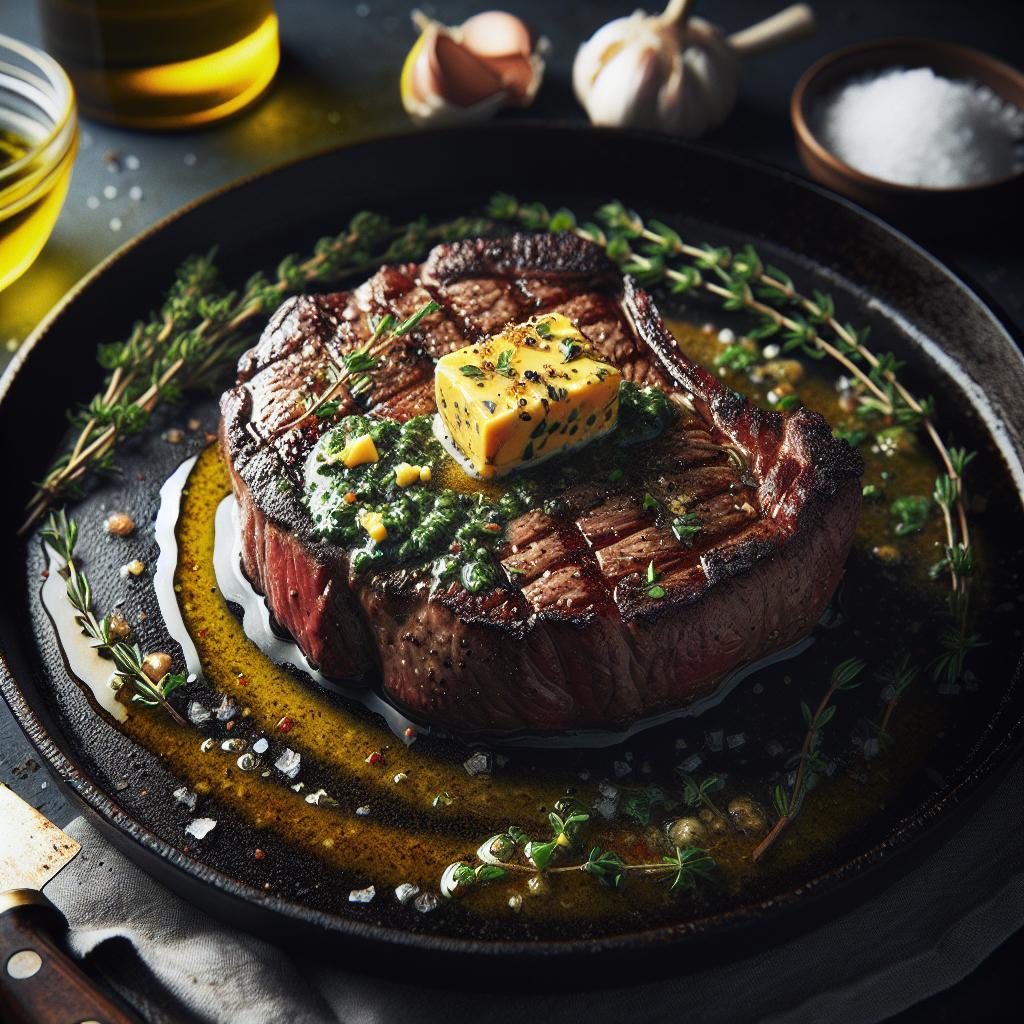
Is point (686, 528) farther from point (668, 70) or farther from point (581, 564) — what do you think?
point (668, 70)

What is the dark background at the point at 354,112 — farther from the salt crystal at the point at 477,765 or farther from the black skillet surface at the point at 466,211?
the salt crystal at the point at 477,765

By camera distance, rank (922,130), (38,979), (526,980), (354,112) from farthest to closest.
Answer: (354,112) → (922,130) → (526,980) → (38,979)

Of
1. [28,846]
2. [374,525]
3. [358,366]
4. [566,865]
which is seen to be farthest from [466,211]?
[28,846]

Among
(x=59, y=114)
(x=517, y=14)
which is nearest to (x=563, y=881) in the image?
(x=59, y=114)

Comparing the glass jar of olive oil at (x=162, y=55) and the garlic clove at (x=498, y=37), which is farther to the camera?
the garlic clove at (x=498, y=37)

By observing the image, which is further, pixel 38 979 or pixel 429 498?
pixel 429 498

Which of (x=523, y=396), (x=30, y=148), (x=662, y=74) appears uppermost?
(x=30, y=148)

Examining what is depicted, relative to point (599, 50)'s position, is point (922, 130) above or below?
below

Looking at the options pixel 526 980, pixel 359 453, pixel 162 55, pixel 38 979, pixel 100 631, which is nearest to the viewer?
pixel 38 979

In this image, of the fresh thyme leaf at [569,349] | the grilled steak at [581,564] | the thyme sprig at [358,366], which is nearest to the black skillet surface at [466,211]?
the grilled steak at [581,564]
